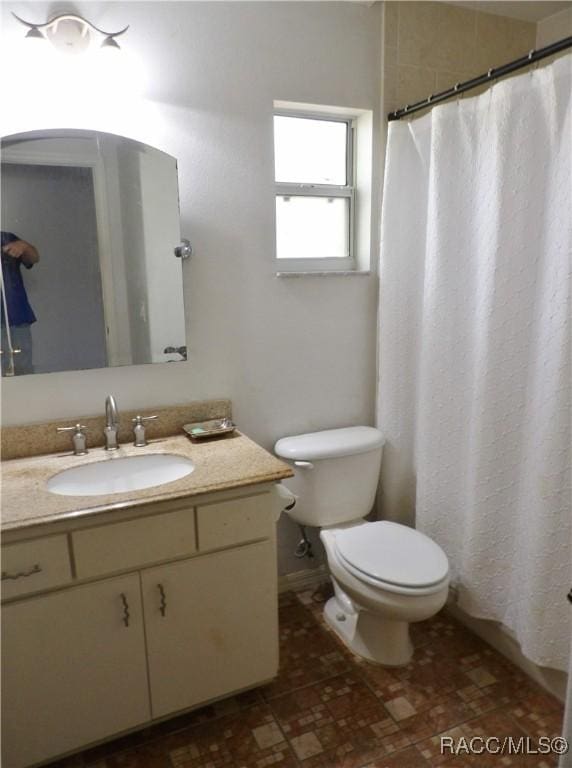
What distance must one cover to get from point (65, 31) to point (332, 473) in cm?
164

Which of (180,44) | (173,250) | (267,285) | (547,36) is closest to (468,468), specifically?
(267,285)

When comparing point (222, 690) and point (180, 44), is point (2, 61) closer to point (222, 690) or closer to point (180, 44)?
point (180, 44)

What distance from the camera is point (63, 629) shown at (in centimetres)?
132

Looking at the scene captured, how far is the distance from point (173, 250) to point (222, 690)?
140cm

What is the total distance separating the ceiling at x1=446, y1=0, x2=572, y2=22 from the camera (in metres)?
1.99

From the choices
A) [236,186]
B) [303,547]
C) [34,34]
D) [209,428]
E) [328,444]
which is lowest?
[303,547]

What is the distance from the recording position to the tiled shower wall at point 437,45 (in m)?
1.95

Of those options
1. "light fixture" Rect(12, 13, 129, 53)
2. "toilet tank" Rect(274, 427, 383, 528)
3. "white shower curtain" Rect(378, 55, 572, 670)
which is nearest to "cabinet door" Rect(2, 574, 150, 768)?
"toilet tank" Rect(274, 427, 383, 528)

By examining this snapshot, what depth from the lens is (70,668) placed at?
134cm

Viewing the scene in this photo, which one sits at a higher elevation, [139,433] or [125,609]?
[139,433]

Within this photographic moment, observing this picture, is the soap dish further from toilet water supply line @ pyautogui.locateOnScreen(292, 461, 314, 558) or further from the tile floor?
the tile floor

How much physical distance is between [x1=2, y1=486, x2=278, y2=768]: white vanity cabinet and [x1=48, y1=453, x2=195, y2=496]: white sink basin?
233mm

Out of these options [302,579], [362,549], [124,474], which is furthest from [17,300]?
[302,579]

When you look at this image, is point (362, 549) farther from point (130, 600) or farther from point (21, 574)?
point (21, 574)
